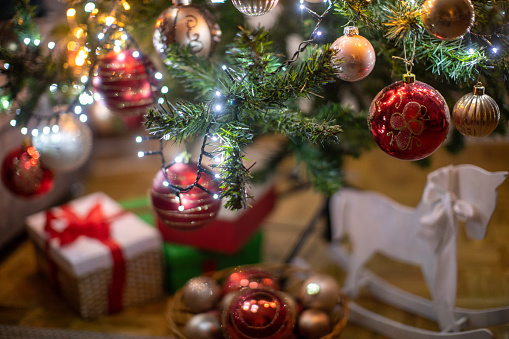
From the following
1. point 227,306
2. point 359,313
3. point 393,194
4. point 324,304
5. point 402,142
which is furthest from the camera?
point 393,194

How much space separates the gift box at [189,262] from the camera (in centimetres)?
137

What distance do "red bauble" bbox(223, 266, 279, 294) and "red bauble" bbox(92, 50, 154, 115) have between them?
17.1 inches

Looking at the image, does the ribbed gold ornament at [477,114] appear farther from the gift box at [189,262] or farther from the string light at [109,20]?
the gift box at [189,262]

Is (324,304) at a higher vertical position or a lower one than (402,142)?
lower

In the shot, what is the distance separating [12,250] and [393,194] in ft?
4.88

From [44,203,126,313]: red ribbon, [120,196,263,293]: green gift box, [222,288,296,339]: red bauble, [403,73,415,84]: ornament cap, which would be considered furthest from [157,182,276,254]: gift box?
[403,73,415,84]: ornament cap

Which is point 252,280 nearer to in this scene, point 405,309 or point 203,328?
point 203,328

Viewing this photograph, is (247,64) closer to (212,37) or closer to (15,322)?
(212,37)

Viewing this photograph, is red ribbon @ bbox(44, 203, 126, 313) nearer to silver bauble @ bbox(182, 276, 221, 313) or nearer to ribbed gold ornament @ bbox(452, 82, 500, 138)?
silver bauble @ bbox(182, 276, 221, 313)

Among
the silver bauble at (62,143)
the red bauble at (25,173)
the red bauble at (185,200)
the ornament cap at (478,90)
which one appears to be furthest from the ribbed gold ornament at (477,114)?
the red bauble at (25,173)

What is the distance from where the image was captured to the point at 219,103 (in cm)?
80

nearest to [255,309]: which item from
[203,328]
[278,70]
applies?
[203,328]

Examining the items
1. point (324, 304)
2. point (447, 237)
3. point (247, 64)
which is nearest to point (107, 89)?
point (247, 64)

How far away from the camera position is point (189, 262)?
Answer: 1381 mm
